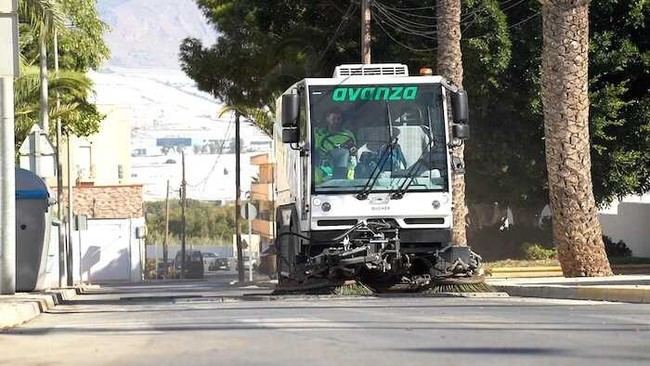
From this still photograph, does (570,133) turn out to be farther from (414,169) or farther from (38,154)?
(38,154)

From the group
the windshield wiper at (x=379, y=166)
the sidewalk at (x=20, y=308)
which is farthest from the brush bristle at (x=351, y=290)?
the sidewalk at (x=20, y=308)

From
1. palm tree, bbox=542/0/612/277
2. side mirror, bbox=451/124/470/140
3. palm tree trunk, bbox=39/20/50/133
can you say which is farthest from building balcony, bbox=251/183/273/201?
side mirror, bbox=451/124/470/140

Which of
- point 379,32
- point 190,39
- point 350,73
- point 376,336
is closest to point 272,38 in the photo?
point 379,32

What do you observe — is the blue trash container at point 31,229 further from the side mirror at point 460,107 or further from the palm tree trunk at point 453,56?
the palm tree trunk at point 453,56

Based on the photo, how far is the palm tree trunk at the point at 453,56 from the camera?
2627cm

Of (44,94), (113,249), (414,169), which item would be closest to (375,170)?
(414,169)

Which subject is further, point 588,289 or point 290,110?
point 290,110

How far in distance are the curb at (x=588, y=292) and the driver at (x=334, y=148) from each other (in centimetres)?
393

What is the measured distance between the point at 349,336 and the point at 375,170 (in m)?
7.67

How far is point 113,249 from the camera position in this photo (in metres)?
66.6

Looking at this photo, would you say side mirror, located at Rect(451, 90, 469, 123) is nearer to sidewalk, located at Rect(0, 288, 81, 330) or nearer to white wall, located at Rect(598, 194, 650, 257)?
sidewalk, located at Rect(0, 288, 81, 330)

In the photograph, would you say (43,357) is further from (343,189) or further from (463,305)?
(343,189)

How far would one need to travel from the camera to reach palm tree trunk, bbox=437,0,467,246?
2627cm

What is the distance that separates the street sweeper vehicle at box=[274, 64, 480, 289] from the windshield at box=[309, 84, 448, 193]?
0.02 m
